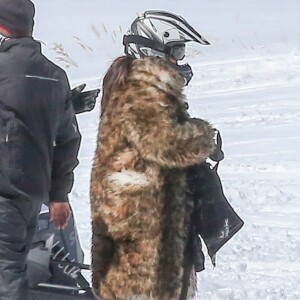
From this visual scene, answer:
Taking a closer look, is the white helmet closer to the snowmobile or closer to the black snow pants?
the black snow pants

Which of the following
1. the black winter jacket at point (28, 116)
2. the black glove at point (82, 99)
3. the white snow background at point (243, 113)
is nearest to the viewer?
the black winter jacket at point (28, 116)

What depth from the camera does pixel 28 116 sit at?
3730 mm

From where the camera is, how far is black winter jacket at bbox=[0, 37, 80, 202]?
3.70m

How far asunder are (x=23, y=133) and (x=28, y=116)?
0.07 meters

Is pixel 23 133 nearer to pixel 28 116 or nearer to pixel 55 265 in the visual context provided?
pixel 28 116

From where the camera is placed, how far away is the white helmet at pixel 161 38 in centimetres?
372

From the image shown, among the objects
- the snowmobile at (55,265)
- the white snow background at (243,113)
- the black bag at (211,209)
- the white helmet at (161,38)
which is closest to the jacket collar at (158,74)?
the white helmet at (161,38)

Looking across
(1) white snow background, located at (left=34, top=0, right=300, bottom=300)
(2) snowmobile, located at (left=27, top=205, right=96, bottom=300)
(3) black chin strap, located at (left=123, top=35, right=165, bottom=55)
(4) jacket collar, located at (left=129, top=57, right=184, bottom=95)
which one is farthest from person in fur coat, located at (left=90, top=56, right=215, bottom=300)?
(1) white snow background, located at (left=34, top=0, right=300, bottom=300)

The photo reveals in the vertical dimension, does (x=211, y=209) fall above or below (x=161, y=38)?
below

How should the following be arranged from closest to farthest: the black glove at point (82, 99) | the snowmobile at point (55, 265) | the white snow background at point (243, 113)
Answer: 1. the snowmobile at point (55, 265)
2. the black glove at point (82, 99)
3. the white snow background at point (243, 113)

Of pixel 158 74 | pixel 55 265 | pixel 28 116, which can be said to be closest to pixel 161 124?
pixel 158 74

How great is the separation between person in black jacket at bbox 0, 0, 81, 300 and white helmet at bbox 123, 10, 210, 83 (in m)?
0.33

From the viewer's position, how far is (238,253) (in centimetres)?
569

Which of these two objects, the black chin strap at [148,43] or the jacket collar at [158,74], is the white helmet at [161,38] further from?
the jacket collar at [158,74]
